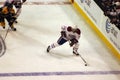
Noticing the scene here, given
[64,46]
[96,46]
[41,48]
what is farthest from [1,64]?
[96,46]

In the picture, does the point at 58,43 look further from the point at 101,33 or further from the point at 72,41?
the point at 101,33

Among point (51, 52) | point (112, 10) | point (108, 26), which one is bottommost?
point (51, 52)

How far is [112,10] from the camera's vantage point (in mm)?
6129

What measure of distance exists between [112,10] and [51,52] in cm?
140

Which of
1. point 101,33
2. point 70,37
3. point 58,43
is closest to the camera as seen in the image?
point 70,37

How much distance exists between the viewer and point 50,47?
6164 millimetres

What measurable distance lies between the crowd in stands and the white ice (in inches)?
26.5

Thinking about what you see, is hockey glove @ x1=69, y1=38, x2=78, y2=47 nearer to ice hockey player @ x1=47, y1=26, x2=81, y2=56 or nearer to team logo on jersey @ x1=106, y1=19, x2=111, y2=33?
ice hockey player @ x1=47, y1=26, x2=81, y2=56

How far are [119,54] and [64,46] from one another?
3.68 ft

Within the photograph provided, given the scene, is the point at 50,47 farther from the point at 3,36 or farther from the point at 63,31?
the point at 3,36

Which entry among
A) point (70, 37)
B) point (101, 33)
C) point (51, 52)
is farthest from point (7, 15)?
point (101, 33)

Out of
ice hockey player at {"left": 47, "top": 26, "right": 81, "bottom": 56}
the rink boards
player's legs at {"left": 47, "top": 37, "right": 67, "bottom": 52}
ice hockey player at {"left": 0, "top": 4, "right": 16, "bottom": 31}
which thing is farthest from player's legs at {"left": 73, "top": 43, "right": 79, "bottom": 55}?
ice hockey player at {"left": 0, "top": 4, "right": 16, "bottom": 31}

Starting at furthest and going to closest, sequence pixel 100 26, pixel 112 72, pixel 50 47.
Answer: pixel 100 26, pixel 50 47, pixel 112 72

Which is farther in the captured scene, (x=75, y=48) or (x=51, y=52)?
(x=51, y=52)
